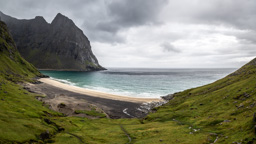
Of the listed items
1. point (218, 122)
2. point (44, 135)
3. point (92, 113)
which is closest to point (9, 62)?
point (92, 113)

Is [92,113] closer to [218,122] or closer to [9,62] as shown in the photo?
[218,122]

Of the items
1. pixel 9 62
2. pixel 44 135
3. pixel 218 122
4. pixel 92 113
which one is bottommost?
pixel 92 113

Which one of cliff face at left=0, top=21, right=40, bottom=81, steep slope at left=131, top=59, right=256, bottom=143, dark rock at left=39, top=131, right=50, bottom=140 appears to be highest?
cliff face at left=0, top=21, right=40, bottom=81

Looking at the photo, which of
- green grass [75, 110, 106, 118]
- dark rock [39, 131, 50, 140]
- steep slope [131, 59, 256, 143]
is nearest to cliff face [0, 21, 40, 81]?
green grass [75, 110, 106, 118]

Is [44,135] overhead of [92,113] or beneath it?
overhead

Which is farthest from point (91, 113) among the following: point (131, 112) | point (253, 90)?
point (253, 90)

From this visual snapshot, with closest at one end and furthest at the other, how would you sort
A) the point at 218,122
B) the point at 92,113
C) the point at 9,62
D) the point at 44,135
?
the point at 44,135
the point at 218,122
the point at 92,113
the point at 9,62

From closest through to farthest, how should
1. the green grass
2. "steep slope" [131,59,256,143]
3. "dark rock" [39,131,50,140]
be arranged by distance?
"steep slope" [131,59,256,143], "dark rock" [39,131,50,140], the green grass

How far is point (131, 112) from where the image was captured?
234ft

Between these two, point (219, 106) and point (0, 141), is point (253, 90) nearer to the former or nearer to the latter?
point (219, 106)

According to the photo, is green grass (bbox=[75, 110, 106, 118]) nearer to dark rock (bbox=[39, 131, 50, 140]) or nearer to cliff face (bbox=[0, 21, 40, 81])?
dark rock (bbox=[39, 131, 50, 140])

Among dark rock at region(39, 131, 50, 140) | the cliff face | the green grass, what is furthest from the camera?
the cliff face

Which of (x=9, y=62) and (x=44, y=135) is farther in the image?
(x=9, y=62)

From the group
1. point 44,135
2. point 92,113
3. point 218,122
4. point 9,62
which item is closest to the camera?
A: point 44,135
